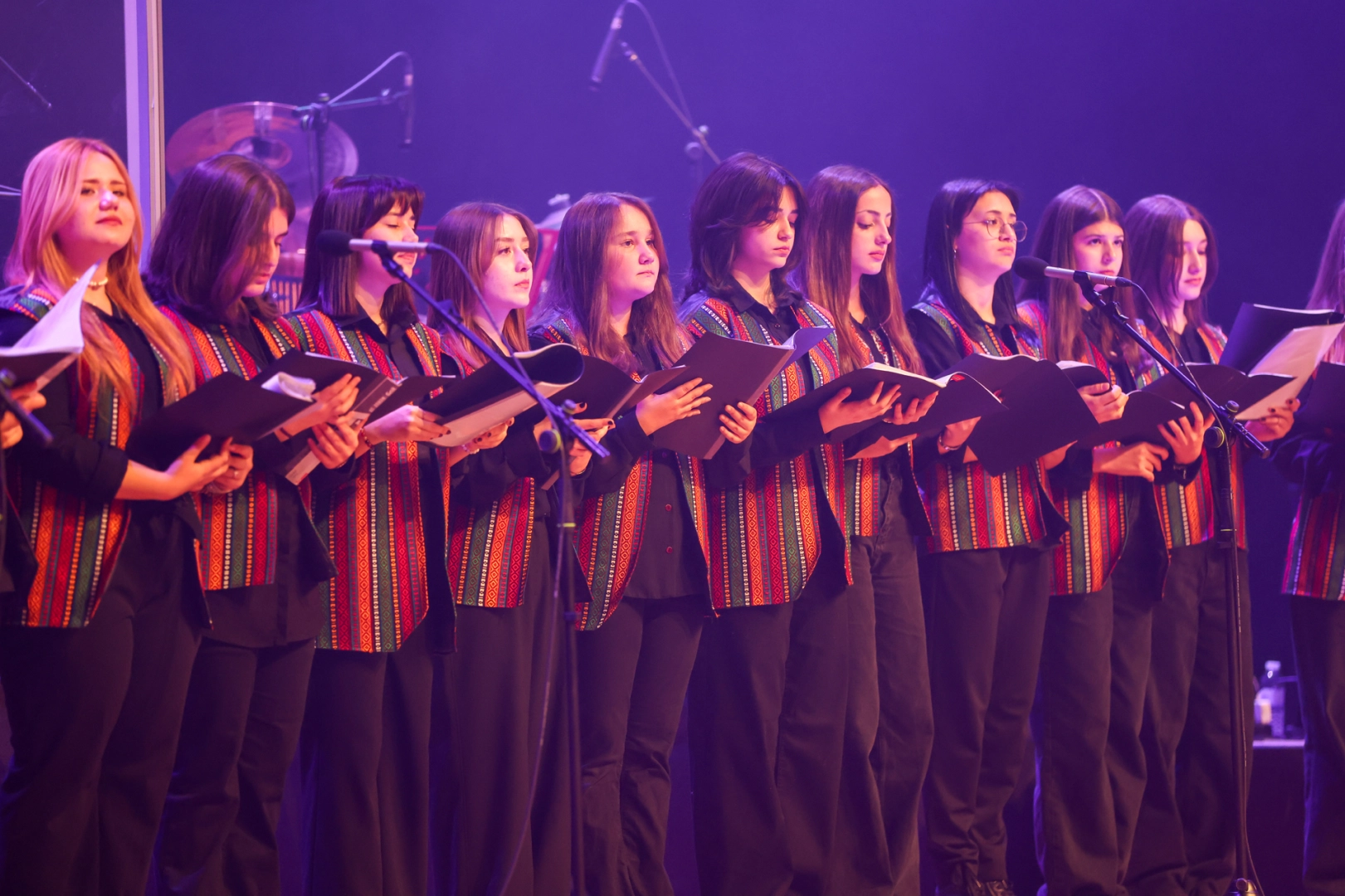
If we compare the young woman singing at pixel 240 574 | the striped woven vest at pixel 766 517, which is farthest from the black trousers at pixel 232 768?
the striped woven vest at pixel 766 517

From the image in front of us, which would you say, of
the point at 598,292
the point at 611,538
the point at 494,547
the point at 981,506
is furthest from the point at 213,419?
the point at 981,506

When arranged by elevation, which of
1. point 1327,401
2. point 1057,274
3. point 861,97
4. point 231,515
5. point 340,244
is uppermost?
point 861,97

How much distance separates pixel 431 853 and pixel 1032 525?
1515 millimetres

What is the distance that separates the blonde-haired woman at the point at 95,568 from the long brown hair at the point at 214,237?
0.28 feet

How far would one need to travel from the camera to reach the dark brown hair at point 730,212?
111 inches

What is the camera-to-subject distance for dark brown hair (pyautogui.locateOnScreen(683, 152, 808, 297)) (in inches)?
111

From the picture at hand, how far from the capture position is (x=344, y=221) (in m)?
2.39

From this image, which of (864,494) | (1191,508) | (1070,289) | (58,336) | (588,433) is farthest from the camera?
(1070,289)

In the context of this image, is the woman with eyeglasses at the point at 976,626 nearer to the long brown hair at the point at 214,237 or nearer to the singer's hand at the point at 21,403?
the long brown hair at the point at 214,237

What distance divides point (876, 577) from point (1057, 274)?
773 millimetres

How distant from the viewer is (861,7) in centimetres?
514

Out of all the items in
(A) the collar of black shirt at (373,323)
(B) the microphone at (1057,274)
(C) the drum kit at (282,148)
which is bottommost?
(A) the collar of black shirt at (373,323)

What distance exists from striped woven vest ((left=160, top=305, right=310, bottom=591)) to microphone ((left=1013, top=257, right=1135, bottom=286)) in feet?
5.35

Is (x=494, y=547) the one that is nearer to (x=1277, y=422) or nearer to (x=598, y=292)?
(x=598, y=292)
